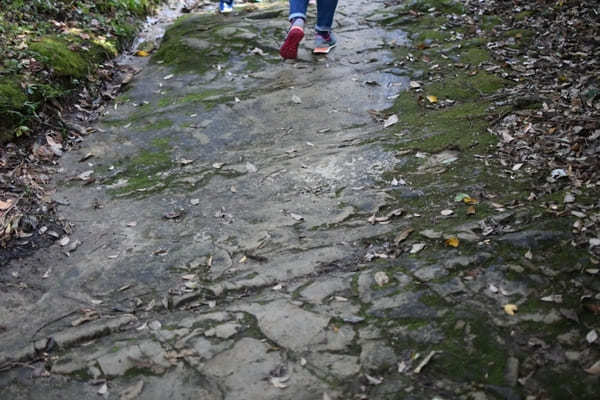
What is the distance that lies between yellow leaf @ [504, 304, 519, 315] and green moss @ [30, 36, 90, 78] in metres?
4.89

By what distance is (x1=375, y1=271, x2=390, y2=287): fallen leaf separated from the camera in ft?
9.78

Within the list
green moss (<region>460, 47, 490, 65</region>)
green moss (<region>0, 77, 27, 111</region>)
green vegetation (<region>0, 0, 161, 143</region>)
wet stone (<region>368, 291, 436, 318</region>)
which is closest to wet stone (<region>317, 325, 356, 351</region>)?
wet stone (<region>368, 291, 436, 318</region>)

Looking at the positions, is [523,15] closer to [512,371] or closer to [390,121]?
[390,121]

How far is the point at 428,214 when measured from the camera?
11.5ft

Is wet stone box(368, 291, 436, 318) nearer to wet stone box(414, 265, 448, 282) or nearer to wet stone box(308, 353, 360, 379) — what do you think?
wet stone box(414, 265, 448, 282)

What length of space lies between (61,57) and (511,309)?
511 cm

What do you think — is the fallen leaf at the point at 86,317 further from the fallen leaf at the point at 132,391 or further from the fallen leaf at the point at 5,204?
the fallen leaf at the point at 5,204

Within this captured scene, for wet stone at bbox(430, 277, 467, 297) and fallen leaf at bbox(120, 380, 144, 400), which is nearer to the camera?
fallen leaf at bbox(120, 380, 144, 400)

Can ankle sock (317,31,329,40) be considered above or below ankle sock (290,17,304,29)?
below

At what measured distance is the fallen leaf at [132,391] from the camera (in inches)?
97.9

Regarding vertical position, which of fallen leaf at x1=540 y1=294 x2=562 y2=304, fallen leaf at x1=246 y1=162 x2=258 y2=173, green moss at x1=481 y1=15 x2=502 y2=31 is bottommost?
fallen leaf at x1=540 y1=294 x2=562 y2=304

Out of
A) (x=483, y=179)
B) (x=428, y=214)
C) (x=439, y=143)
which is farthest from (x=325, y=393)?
(x=439, y=143)

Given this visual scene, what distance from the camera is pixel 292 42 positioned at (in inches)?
227

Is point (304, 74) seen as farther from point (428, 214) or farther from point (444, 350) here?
point (444, 350)
